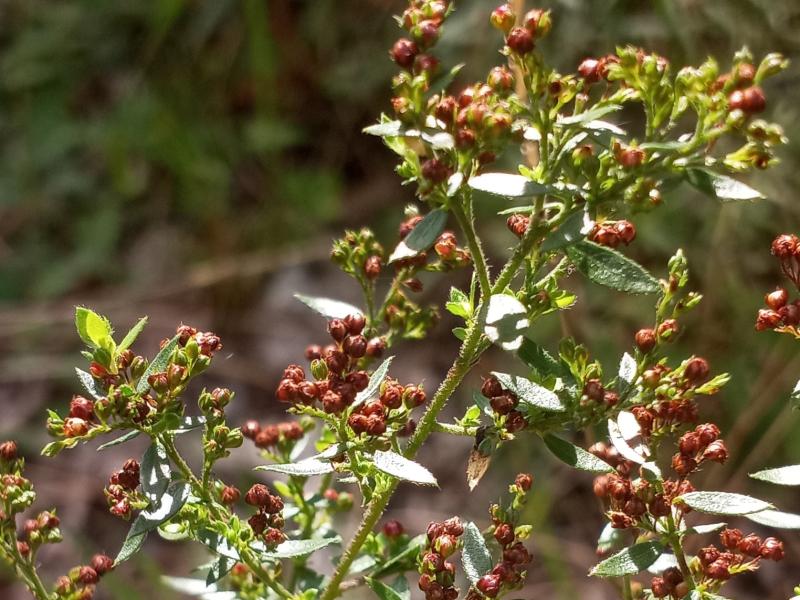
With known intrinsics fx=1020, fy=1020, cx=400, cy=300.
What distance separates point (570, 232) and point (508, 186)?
0.33 feet

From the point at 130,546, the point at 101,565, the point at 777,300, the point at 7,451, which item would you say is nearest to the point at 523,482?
the point at 777,300

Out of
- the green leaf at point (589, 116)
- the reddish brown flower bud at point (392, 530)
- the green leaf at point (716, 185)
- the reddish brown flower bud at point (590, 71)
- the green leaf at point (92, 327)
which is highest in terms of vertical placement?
the reddish brown flower bud at point (590, 71)

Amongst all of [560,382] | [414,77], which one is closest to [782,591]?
[560,382]

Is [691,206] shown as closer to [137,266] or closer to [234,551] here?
[137,266]

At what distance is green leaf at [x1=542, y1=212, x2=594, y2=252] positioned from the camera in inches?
50.5

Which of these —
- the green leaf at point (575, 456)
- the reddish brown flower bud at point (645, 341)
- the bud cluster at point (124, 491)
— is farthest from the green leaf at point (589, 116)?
the bud cluster at point (124, 491)

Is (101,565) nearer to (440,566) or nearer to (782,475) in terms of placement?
(440,566)

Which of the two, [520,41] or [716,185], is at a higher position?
[520,41]

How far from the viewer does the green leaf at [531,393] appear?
1.31 metres

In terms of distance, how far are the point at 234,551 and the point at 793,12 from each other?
138 inches

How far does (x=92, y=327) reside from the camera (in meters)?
1.38

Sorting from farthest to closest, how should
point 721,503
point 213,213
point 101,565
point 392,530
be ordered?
point 213,213 < point 392,530 < point 101,565 < point 721,503

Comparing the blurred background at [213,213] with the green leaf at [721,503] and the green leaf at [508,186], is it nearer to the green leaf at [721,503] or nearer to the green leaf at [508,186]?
the green leaf at [721,503]

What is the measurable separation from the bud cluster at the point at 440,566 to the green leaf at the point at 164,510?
0.35m
